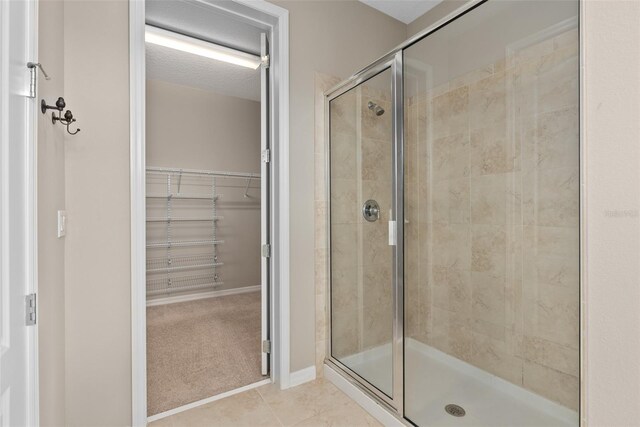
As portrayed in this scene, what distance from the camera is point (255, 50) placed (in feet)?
10.0

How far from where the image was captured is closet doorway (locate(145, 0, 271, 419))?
7.83ft

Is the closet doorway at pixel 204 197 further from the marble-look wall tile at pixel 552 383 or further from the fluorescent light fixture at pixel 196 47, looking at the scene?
Answer: the marble-look wall tile at pixel 552 383

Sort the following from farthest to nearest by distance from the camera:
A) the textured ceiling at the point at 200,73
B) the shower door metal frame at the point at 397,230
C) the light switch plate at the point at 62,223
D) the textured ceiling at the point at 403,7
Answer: the textured ceiling at the point at 200,73
the textured ceiling at the point at 403,7
the shower door metal frame at the point at 397,230
the light switch plate at the point at 62,223

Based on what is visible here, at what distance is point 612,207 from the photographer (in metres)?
0.56

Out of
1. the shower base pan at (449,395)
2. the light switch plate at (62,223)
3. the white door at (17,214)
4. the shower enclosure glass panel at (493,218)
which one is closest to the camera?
the white door at (17,214)

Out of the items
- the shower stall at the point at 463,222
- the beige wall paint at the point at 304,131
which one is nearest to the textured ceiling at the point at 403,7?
the beige wall paint at the point at 304,131

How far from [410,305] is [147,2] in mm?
2695

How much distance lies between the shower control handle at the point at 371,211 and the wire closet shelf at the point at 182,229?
2706mm

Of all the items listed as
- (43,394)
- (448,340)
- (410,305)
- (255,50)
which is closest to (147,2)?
(255,50)

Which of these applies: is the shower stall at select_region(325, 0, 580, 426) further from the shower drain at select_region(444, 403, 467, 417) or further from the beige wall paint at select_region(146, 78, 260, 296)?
the beige wall paint at select_region(146, 78, 260, 296)

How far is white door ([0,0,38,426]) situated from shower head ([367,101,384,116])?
58.0 inches

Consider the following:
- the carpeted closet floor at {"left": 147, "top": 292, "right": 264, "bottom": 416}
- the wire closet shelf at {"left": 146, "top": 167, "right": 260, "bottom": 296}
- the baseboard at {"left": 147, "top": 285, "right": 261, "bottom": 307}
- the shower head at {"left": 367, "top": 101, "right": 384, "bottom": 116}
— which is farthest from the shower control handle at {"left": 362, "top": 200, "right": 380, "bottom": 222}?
the baseboard at {"left": 147, "top": 285, "right": 261, "bottom": 307}

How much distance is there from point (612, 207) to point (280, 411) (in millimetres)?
1796

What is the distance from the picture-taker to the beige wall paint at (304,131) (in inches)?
80.3
